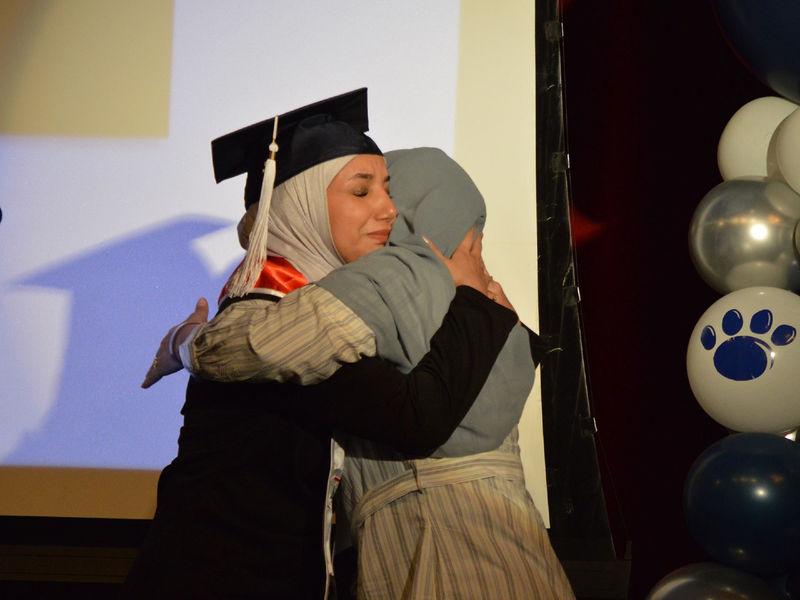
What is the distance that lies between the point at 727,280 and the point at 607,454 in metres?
0.60

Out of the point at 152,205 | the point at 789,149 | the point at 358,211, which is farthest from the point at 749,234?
the point at 152,205

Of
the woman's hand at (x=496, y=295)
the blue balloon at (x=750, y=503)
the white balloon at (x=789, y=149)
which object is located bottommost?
the blue balloon at (x=750, y=503)

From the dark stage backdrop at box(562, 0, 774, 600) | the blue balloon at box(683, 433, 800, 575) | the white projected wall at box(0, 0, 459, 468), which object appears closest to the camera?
the blue balloon at box(683, 433, 800, 575)

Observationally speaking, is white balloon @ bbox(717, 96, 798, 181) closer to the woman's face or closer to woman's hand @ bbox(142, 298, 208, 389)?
the woman's face

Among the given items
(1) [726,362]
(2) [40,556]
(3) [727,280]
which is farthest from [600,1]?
(2) [40,556]

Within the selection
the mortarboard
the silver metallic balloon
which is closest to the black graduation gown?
the mortarboard

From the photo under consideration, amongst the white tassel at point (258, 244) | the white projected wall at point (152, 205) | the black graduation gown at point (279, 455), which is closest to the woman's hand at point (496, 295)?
the black graduation gown at point (279, 455)

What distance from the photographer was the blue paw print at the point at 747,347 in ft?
6.30

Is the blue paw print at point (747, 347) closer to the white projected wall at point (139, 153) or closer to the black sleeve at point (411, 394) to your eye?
the white projected wall at point (139, 153)

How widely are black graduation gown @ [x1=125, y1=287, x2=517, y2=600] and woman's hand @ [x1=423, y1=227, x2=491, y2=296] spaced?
0.27 feet

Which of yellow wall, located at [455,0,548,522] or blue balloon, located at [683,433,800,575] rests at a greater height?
yellow wall, located at [455,0,548,522]

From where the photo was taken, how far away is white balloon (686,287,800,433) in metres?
1.92

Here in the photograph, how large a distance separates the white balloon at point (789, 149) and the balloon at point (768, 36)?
0.11 metres

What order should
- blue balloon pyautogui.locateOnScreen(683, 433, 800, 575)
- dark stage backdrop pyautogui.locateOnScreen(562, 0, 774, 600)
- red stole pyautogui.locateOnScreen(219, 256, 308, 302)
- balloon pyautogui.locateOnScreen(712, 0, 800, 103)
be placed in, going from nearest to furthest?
red stole pyautogui.locateOnScreen(219, 256, 308, 302) < blue balloon pyautogui.locateOnScreen(683, 433, 800, 575) < balloon pyautogui.locateOnScreen(712, 0, 800, 103) < dark stage backdrop pyautogui.locateOnScreen(562, 0, 774, 600)
